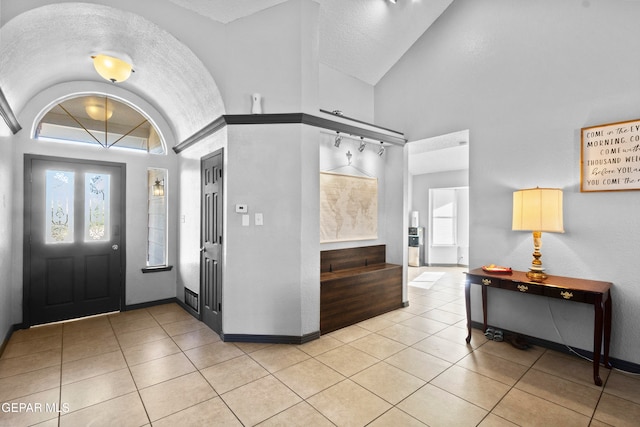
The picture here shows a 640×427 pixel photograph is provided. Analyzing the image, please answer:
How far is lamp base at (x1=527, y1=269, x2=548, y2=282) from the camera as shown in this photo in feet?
9.46

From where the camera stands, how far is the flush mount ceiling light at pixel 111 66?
10.3 feet

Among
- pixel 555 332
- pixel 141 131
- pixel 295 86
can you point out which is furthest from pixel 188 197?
pixel 555 332

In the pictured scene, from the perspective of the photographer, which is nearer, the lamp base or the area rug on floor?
the lamp base

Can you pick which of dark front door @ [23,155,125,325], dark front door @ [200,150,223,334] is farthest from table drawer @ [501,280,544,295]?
dark front door @ [23,155,125,325]

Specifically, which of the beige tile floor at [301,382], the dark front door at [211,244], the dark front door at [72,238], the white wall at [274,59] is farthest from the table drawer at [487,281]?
the dark front door at [72,238]

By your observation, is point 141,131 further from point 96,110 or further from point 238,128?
point 238,128

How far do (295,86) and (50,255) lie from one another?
149 inches

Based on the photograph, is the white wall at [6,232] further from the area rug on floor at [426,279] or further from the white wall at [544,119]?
the area rug on floor at [426,279]

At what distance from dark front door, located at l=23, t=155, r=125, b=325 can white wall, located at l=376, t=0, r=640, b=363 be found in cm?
470

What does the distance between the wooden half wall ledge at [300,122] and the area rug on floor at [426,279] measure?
297 cm

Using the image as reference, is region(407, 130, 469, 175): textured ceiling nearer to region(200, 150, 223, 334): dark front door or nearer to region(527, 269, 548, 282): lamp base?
region(527, 269, 548, 282): lamp base

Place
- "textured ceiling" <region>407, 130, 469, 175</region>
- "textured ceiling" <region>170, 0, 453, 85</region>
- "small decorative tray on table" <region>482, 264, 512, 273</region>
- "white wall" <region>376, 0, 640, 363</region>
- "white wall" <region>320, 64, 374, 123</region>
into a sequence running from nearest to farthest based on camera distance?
"white wall" <region>376, 0, 640, 363</region> < "small decorative tray on table" <region>482, 264, 512, 273</region> < "textured ceiling" <region>170, 0, 453, 85</region> < "textured ceiling" <region>407, 130, 469, 175</region> < "white wall" <region>320, 64, 374, 123</region>

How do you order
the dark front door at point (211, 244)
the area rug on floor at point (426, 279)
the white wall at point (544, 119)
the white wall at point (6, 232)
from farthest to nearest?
1. the area rug on floor at point (426, 279)
2. the dark front door at point (211, 244)
3. the white wall at point (6, 232)
4. the white wall at point (544, 119)

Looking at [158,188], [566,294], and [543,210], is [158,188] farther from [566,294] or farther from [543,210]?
[566,294]
